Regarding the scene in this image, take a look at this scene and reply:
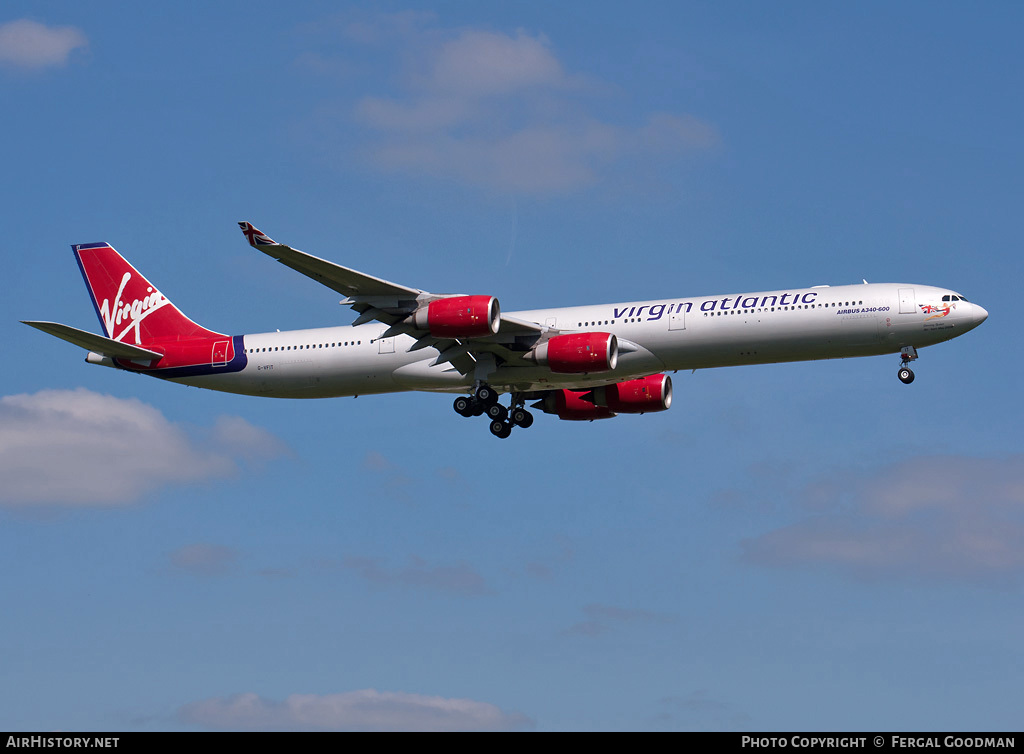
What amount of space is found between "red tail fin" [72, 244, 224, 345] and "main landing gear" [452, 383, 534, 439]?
40.3 feet

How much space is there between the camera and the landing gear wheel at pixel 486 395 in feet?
167

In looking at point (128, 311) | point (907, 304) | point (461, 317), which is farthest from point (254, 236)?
point (907, 304)

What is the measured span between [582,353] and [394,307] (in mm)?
7400

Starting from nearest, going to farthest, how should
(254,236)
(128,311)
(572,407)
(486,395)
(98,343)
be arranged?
(254,236), (486,395), (98,343), (572,407), (128,311)

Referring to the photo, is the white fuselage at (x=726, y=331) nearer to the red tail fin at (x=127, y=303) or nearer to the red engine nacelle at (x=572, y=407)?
the red engine nacelle at (x=572, y=407)

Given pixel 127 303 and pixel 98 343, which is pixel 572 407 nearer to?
pixel 98 343

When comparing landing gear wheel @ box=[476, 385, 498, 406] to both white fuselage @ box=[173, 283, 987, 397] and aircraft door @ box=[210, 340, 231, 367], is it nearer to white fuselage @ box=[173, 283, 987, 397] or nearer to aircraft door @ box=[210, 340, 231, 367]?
white fuselage @ box=[173, 283, 987, 397]

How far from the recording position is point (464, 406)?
52.2 m

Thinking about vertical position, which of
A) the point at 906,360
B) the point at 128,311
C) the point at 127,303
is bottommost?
the point at 906,360

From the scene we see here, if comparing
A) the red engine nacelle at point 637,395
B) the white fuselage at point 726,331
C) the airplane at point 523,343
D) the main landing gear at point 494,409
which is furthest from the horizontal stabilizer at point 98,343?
the red engine nacelle at point 637,395

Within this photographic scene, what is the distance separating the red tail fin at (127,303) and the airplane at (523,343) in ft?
0.45

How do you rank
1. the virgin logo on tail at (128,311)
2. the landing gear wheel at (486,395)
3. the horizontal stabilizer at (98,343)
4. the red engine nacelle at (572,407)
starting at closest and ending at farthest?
the horizontal stabilizer at (98,343)
the landing gear wheel at (486,395)
the red engine nacelle at (572,407)
the virgin logo on tail at (128,311)
